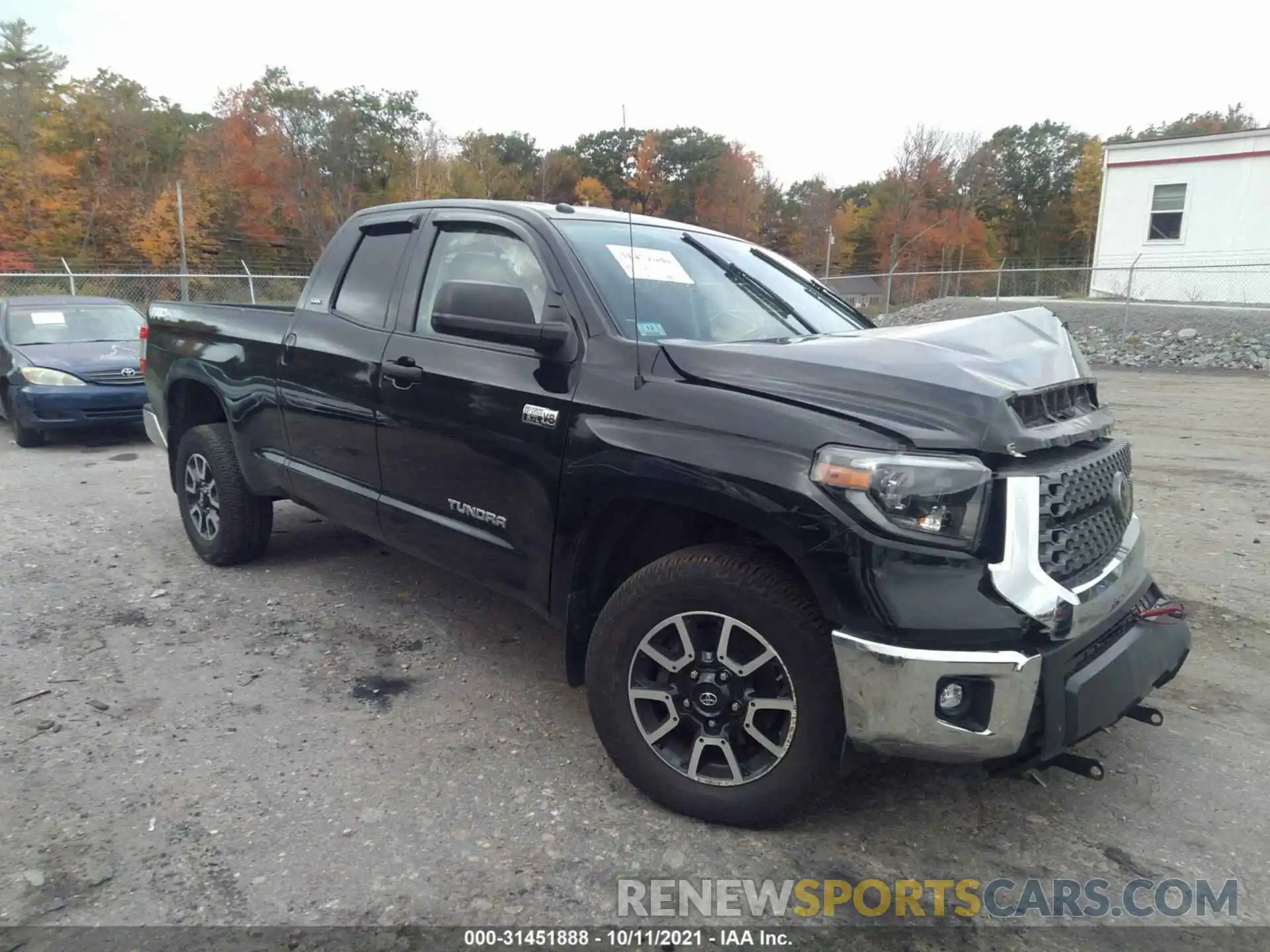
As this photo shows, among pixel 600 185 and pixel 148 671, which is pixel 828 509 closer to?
pixel 148 671

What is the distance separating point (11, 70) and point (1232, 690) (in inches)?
1801

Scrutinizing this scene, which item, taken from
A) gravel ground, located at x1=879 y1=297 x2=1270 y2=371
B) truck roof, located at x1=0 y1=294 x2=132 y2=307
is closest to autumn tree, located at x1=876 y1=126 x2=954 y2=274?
gravel ground, located at x1=879 y1=297 x2=1270 y2=371

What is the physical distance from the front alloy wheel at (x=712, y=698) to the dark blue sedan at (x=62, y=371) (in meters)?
8.08

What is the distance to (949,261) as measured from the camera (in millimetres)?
47156

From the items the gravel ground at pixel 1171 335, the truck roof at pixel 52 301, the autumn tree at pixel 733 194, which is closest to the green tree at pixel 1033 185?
the gravel ground at pixel 1171 335

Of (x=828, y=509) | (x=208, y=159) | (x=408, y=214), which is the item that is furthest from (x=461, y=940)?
(x=208, y=159)

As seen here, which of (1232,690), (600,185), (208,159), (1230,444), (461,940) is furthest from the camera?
(208,159)

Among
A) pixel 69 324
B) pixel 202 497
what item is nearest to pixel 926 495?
pixel 202 497

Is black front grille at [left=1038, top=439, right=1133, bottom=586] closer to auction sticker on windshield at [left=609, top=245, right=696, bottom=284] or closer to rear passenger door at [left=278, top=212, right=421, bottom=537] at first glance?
auction sticker on windshield at [left=609, top=245, right=696, bottom=284]

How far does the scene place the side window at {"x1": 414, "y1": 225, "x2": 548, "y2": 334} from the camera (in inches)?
134

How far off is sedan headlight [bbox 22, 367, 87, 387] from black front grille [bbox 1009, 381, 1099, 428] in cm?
940

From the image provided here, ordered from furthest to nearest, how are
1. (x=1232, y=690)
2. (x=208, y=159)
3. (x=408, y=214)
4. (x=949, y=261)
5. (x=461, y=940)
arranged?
(x=949, y=261) < (x=208, y=159) < (x=408, y=214) < (x=1232, y=690) < (x=461, y=940)

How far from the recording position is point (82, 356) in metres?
9.31

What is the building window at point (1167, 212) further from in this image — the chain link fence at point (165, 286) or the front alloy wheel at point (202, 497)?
the front alloy wheel at point (202, 497)
